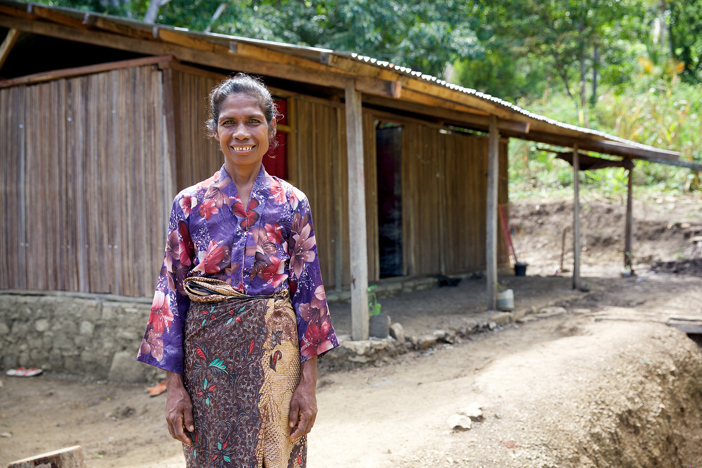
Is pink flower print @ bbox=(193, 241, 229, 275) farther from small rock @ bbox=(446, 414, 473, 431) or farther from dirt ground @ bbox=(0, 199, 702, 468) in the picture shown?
small rock @ bbox=(446, 414, 473, 431)

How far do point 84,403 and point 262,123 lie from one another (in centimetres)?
470

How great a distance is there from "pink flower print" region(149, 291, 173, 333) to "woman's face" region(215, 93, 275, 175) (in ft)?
1.76

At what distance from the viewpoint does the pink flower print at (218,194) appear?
73.8 inches

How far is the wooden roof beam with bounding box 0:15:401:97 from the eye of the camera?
209 inches

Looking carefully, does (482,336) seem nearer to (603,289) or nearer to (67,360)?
(603,289)

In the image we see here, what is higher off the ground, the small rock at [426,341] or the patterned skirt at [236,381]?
the patterned skirt at [236,381]

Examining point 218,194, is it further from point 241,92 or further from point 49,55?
point 49,55

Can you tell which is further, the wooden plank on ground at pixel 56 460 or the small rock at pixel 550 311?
the small rock at pixel 550 311

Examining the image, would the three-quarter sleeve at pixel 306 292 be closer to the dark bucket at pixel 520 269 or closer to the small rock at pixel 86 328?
the small rock at pixel 86 328

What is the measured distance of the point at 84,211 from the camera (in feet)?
20.2

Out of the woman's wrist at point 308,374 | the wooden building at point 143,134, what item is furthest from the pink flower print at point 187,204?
the wooden building at point 143,134

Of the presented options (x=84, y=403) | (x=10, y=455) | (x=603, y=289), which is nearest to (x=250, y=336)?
(x=10, y=455)

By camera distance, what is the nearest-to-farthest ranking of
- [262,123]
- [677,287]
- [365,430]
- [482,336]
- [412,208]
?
[262,123] → [365,430] → [482,336] → [412,208] → [677,287]

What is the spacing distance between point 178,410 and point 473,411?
2.75m
